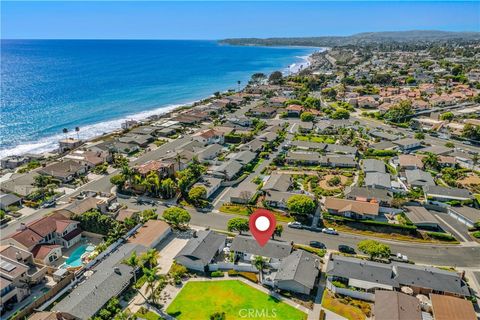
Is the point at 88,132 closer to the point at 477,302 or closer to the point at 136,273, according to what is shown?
the point at 136,273

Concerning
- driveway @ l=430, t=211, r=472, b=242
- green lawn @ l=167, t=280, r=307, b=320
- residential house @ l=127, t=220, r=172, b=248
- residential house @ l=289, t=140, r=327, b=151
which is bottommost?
driveway @ l=430, t=211, r=472, b=242

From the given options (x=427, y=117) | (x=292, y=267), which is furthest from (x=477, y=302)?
(x=427, y=117)

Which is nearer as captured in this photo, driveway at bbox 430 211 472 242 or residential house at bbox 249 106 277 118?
driveway at bbox 430 211 472 242

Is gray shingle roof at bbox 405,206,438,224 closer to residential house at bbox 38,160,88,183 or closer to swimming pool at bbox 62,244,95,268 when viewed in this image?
swimming pool at bbox 62,244,95,268

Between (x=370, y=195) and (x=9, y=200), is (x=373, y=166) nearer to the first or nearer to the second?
(x=370, y=195)

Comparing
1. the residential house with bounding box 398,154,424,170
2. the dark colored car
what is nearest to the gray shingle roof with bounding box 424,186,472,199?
the residential house with bounding box 398,154,424,170
